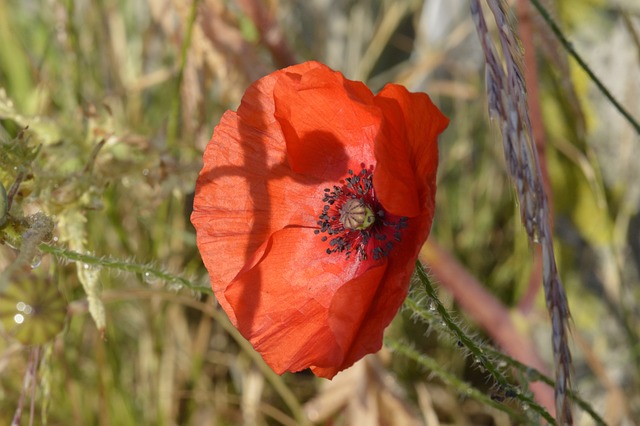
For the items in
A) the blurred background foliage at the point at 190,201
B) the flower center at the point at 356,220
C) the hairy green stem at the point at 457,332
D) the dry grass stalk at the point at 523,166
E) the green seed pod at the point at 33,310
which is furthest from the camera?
the blurred background foliage at the point at 190,201

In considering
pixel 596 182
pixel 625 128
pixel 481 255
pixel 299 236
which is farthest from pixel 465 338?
pixel 481 255

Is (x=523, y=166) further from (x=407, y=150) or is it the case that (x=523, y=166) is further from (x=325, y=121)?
(x=325, y=121)

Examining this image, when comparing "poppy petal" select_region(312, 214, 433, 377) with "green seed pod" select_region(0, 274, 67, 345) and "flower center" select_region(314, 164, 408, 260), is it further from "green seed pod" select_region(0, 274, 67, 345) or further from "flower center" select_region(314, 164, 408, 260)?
"green seed pod" select_region(0, 274, 67, 345)

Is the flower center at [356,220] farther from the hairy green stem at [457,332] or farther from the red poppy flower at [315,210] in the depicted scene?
the hairy green stem at [457,332]

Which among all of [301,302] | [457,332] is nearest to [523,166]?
[457,332]

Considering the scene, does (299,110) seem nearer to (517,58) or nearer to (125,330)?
(517,58)

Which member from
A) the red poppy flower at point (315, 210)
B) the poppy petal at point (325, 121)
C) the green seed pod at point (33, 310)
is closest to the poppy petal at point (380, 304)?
the red poppy flower at point (315, 210)
